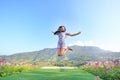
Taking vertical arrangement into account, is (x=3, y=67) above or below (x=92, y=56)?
below

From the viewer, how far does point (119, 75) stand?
1069 centimetres

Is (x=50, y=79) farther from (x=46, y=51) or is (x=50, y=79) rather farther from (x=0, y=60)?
(x=46, y=51)

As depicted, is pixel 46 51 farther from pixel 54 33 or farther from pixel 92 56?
pixel 54 33

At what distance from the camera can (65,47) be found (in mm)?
13227

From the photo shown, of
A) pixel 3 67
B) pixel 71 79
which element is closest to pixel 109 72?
pixel 71 79

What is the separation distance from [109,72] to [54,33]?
121 inches

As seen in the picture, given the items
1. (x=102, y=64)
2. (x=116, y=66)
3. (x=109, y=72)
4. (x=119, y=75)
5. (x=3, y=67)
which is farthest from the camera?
(x=102, y=64)

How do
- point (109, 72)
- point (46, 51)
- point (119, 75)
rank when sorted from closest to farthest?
point (119, 75)
point (109, 72)
point (46, 51)

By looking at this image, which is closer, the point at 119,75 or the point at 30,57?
the point at 119,75

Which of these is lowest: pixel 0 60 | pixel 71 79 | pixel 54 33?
pixel 71 79

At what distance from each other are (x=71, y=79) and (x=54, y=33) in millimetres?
3345

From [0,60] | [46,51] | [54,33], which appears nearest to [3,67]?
[0,60]

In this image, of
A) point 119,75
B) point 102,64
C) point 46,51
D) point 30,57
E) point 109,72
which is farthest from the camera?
point 46,51

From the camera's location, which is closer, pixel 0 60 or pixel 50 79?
pixel 50 79
